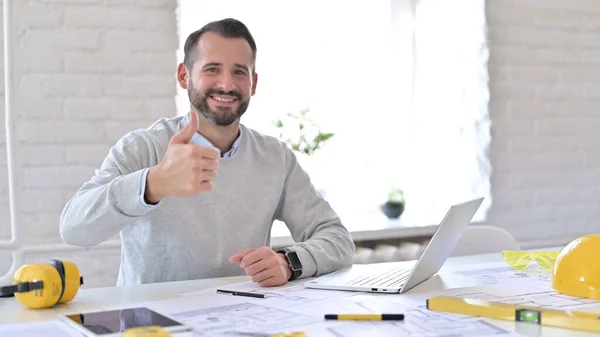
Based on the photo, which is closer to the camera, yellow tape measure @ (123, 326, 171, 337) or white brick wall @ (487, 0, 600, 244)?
yellow tape measure @ (123, 326, 171, 337)

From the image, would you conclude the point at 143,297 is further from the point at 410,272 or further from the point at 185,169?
the point at 410,272

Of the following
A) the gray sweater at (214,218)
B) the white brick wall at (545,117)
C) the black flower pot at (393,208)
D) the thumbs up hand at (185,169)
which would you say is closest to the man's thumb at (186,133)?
the thumbs up hand at (185,169)

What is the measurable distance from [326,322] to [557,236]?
7.68 feet

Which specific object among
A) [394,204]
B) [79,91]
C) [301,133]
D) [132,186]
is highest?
[79,91]

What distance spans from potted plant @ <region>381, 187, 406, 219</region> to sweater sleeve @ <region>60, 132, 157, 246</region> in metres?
1.39

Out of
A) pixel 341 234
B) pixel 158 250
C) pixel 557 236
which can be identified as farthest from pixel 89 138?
pixel 557 236

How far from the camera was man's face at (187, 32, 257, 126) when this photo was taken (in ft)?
6.49

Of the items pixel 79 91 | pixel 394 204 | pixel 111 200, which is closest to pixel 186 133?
pixel 111 200

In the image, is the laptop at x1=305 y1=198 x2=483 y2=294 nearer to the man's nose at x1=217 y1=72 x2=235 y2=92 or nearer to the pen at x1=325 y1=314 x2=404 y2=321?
the pen at x1=325 y1=314 x2=404 y2=321

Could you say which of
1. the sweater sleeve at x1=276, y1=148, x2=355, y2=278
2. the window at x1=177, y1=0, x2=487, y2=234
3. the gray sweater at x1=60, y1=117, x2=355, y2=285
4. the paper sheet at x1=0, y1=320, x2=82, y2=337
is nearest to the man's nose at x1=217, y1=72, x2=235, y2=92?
the gray sweater at x1=60, y1=117, x2=355, y2=285

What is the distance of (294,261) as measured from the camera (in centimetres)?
165

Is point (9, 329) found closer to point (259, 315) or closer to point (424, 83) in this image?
point (259, 315)

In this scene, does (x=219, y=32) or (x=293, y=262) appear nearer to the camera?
(x=293, y=262)

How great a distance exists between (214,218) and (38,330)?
2.34 ft
